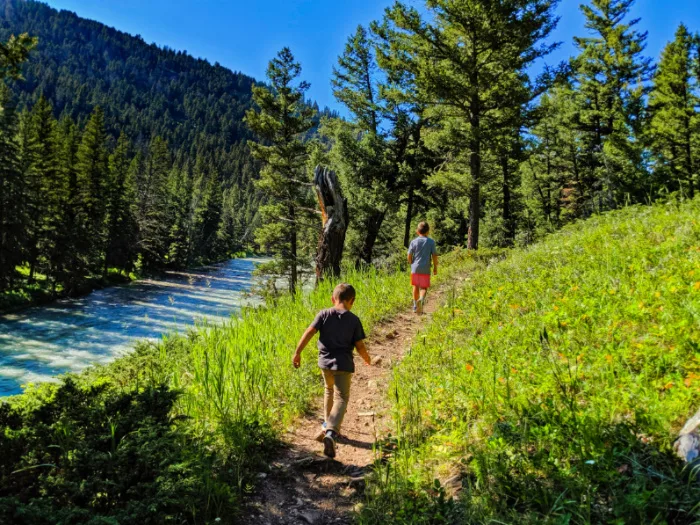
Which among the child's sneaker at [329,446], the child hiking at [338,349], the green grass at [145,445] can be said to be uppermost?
the child hiking at [338,349]

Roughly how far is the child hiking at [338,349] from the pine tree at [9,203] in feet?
107

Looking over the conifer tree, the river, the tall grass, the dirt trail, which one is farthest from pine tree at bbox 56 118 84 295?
the dirt trail

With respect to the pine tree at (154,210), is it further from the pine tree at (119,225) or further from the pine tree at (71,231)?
A: the pine tree at (71,231)

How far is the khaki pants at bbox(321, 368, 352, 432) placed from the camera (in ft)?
12.8

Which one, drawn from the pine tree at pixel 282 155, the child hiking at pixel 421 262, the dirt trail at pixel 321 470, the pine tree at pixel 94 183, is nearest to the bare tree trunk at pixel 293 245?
the pine tree at pixel 282 155

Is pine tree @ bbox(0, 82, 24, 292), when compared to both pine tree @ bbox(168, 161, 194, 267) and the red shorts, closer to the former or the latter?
pine tree @ bbox(168, 161, 194, 267)

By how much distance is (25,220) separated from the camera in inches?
1175

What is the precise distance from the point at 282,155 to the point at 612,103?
796 inches

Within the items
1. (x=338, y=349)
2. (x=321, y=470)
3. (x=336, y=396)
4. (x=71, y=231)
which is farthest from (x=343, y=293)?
(x=71, y=231)

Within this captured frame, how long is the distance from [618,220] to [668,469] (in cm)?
752

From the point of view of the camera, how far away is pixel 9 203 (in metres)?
28.5

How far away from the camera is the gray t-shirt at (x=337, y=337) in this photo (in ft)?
13.3

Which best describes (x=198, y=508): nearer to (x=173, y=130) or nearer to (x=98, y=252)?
(x=98, y=252)

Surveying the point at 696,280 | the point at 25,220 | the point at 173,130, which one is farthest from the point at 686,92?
the point at 173,130
